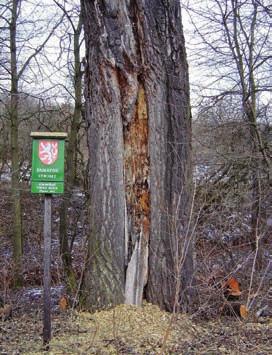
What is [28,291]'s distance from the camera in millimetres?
9758

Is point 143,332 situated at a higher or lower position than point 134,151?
lower

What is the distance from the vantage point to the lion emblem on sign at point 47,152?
4508 millimetres

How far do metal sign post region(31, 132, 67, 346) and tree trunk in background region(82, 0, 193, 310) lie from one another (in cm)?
90

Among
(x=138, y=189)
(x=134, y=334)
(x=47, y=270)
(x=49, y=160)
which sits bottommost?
(x=134, y=334)

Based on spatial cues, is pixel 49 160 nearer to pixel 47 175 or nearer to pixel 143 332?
pixel 47 175

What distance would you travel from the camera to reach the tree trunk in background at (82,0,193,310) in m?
5.29

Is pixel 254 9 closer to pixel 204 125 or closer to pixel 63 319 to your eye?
pixel 204 125

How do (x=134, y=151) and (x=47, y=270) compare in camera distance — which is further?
(x=134, y=151)

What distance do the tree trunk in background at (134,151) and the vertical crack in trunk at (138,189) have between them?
0.5 inches

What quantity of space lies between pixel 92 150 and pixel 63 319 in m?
1.97

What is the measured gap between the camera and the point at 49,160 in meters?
4.51

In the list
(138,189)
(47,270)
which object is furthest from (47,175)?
(138,189)

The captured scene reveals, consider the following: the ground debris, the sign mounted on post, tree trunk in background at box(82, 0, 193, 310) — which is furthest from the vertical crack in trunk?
the sign mounted on post

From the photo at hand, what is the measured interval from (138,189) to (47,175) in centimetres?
137
